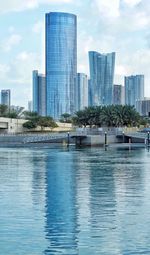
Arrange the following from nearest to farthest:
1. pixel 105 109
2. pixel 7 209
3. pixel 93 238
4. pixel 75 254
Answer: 1. pixel 75 254
2. pixel 93 238
3. pixel 7 209
4. pixel 105 109

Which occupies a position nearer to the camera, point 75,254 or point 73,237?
point 75,254

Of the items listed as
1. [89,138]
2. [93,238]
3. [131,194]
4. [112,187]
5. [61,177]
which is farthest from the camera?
[89,138]

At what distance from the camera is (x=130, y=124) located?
193750 millimetres

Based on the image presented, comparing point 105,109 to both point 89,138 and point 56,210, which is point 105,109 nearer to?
point 89,138

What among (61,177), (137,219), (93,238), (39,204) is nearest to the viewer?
(93,238)

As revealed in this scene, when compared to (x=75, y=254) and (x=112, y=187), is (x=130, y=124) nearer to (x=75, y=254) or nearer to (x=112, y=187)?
(x=112, y=187)

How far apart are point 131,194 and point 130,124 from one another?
153972 mm

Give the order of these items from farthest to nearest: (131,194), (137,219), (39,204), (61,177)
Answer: (61,177) < (131,194) < (39,204) < (137,219)

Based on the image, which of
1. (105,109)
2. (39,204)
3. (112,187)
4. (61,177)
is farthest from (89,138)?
(39,204)

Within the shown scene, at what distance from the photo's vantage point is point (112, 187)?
149 ft

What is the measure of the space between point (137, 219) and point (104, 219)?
5.30ft

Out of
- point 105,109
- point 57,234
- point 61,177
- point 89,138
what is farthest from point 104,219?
point 105,109

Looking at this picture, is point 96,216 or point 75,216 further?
point 75,216

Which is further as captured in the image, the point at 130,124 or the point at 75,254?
the point at 130,124
